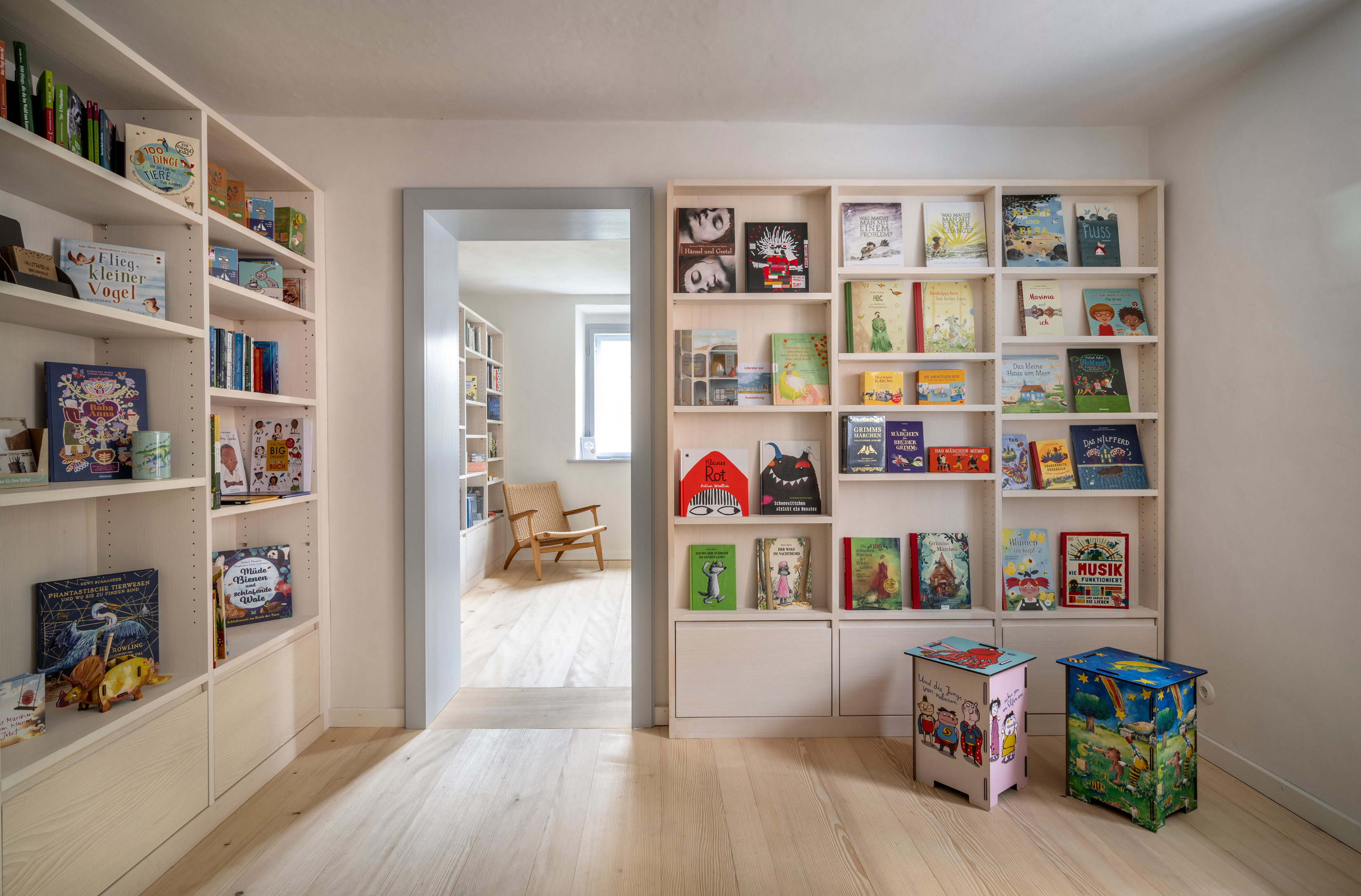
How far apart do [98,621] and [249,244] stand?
131 cm

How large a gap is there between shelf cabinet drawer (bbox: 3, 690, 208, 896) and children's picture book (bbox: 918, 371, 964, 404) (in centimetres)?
272

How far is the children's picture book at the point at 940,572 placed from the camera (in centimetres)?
257

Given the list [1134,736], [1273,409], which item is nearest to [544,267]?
[1273,409]

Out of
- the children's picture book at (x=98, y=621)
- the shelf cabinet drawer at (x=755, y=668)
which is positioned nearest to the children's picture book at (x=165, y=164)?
the children's picture book at (x=98, y=621)

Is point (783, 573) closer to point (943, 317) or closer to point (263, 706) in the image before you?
point (943, 317)

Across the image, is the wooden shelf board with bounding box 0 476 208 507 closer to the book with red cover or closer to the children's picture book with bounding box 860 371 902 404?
the children's picture book with bounding box 860 371 902 404

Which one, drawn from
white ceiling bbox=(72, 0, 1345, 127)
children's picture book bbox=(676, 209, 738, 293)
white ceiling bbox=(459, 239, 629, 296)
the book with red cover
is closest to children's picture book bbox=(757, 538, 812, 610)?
the book with red cover

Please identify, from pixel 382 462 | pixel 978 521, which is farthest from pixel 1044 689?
pixel 382 462

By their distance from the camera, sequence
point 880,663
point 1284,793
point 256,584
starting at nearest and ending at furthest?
point 1284,793 → point 256,584 → point 880,663

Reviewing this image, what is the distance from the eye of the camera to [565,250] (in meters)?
4.64

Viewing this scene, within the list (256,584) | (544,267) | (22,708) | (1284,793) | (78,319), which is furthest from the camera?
(544,267)

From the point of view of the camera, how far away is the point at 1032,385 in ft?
8.50

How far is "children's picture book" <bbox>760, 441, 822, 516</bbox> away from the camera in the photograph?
2.55 metres

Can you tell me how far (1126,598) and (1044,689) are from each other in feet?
1.71
